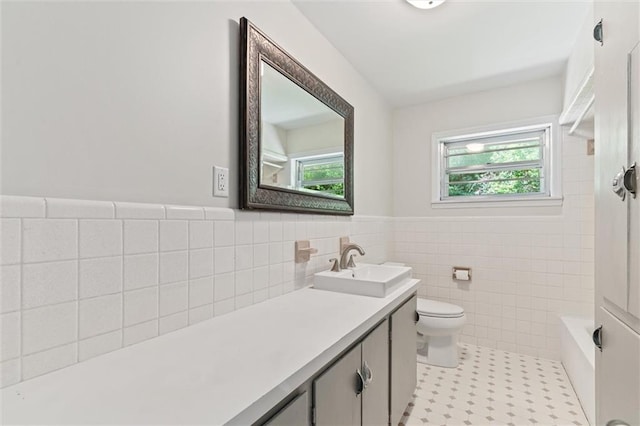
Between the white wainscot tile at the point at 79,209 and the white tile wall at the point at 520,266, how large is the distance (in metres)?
2.65

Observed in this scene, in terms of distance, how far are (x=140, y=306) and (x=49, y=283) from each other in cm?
24

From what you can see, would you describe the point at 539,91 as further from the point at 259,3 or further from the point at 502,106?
the point at 259,3

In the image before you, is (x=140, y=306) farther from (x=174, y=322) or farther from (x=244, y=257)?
(x=244, y=257)

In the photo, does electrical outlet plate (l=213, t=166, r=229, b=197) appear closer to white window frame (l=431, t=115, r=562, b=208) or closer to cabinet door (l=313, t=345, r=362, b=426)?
cabinet door (l=313, t=345, r=362, b=426)

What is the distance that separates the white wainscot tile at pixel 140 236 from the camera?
0.87 metres

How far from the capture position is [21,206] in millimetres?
681

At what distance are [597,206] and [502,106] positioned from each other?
195cm

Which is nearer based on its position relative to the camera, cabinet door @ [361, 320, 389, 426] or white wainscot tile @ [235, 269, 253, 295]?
cabinet door @ [361, 320, 389, 426]

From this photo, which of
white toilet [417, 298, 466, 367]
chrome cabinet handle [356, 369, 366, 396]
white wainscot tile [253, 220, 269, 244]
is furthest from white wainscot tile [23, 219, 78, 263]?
white toilet [417, 298, 466, 367]

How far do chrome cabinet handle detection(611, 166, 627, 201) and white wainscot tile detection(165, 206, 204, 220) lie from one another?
127 cm

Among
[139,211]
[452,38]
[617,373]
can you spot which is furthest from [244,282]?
[452,38]

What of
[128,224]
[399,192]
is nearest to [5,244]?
[128,224]

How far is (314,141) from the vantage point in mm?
1834

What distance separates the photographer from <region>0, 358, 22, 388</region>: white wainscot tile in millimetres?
648
